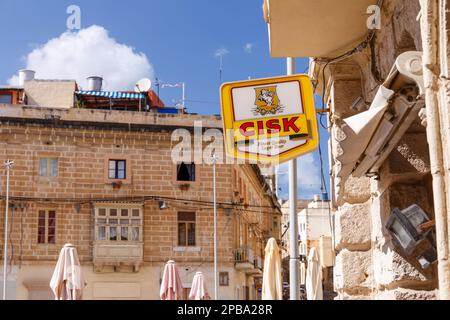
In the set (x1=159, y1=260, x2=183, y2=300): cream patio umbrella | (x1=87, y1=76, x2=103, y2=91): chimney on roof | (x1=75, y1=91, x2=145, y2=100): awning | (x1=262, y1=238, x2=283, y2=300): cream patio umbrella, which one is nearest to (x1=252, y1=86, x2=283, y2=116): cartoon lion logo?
(x1=262, y1=238, x2=283, y2=300): cream patio umbrella

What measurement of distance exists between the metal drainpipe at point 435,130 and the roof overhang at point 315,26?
1.96 meters

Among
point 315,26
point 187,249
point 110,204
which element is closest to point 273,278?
point 315,26

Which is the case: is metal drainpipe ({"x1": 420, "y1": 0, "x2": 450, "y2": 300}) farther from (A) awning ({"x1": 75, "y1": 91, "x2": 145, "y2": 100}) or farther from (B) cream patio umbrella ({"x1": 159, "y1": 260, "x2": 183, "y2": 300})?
(A) awning ({"x1": 75, "y1": 91, "x2": 145, "y2": 100})

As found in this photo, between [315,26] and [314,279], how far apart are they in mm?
15802

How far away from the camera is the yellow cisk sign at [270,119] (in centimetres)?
581

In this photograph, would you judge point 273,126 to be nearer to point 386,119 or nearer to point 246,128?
point 246,128

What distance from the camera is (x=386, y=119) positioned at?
5.41 meters

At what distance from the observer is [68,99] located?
41281 millimetres

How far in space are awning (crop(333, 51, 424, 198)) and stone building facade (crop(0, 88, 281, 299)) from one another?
31124 millimetres

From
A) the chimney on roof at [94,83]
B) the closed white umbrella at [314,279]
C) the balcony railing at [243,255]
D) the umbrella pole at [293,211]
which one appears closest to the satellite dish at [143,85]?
the chimney on roof at [94,83]

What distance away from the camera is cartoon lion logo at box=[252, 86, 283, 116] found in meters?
5.82
